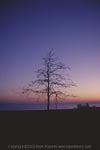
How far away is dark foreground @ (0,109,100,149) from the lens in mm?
6266

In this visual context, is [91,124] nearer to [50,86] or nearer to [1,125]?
[1,125]

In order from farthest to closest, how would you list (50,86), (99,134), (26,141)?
1. (50,86)
2. (99,134)
3. (26,141)

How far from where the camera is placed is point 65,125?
727cm

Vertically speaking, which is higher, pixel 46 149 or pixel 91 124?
pixel 91 124

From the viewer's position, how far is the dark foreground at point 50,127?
6.27 meters

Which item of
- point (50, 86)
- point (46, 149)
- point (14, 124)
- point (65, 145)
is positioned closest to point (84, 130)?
point (65, 145)

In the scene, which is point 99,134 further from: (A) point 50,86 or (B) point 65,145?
(A) point 50,86

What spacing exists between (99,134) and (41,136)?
176 cm

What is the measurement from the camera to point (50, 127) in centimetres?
715

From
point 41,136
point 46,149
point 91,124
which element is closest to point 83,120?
point 91,124

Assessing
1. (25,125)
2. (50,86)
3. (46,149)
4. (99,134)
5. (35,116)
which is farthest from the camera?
(50,86)

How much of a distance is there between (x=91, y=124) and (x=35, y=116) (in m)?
1.95

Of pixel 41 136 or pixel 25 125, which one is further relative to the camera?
pixel 25 125

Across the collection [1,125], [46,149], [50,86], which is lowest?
[46,149]
